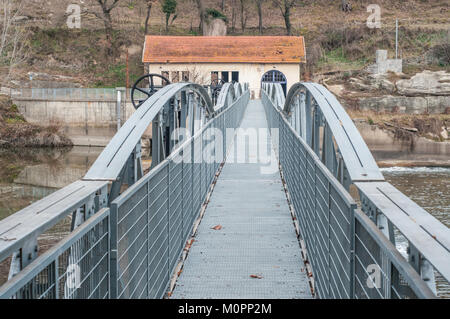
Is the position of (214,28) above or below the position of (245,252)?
above

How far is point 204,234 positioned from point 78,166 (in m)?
30.4

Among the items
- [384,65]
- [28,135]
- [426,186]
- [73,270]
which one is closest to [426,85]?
[384,65]

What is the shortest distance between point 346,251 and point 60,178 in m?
30.6

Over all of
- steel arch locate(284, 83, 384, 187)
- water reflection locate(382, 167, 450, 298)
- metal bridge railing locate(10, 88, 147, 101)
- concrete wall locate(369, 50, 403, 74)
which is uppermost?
concrete wall locate(369, 50, 403, 74)

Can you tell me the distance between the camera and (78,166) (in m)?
36.7

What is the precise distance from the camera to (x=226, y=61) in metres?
51.7

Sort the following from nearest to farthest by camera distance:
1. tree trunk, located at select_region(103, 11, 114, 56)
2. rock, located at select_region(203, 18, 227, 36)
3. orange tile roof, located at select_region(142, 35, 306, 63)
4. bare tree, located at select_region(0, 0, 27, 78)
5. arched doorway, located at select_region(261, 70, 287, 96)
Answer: bare tree, located at select_region(0, 0, 27, 78) → orange tile roof, located at select_region(142, 35, 306, 63) → arched doorway, located at select_region(261, 70, 287, 96) → tree trunk, located at select_region(103, 11, 114, 56) → rock, located at select_region(203, 18, 227, 36)

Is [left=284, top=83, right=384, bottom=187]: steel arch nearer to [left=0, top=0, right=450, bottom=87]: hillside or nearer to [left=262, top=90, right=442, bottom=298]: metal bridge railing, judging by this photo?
[left=262, top=90, right=442, bottom=298]: metal bridge railing

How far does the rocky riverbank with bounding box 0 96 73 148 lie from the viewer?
42.8m

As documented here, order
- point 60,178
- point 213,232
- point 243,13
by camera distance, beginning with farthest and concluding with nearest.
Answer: point 243,13 < point 60,178 < point 213,232

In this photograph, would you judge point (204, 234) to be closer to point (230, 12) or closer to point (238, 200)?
point (238, 200)

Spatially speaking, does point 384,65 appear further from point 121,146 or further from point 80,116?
point 121,146

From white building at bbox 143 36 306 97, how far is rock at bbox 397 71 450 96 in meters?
8.43

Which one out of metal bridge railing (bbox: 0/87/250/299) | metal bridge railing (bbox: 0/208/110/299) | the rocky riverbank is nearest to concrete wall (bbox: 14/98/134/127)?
the rocky riverbank
